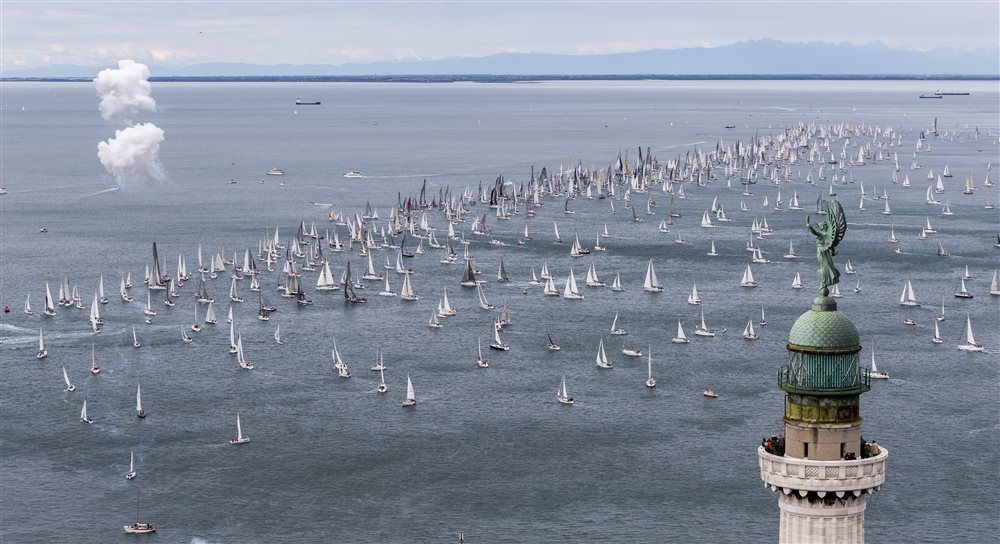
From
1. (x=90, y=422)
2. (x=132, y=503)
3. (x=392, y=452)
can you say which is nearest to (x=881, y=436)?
(x=392, y=452)

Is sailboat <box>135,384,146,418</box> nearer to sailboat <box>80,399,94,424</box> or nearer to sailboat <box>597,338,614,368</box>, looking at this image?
sailboat <box>80,399,94,424</box>

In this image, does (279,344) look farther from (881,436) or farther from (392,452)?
(881,436)

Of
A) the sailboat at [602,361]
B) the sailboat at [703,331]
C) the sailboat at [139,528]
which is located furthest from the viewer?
the sailboat at [703,331]

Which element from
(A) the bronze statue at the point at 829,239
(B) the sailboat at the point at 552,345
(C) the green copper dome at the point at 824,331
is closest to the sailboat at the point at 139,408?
(B) the sailboat at the point at 552,345

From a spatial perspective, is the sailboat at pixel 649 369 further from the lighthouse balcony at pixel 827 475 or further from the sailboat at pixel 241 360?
the lighthouse balcony at pixel 827 475

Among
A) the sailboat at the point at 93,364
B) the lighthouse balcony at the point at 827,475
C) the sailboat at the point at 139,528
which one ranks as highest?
the lighthouse balcony at the point at 827,475

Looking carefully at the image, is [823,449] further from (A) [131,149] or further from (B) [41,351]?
(B) [41,351]

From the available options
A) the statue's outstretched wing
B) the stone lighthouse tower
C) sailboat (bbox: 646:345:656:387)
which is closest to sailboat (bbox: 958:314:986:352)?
sailboat (bbox: 646:345:656:387)
